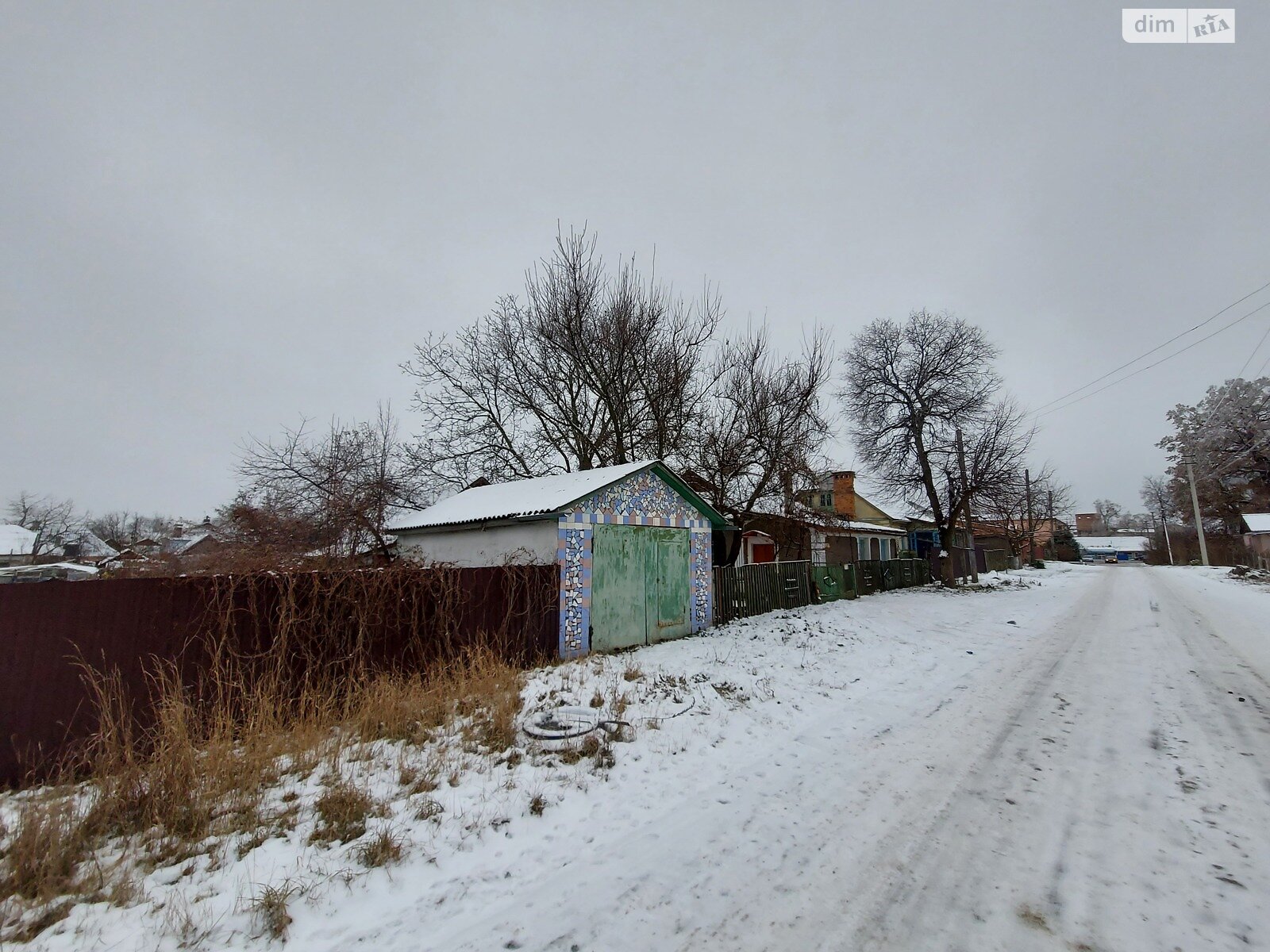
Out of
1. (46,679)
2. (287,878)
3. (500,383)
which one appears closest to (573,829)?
(287,878)

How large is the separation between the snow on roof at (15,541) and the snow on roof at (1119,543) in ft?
395

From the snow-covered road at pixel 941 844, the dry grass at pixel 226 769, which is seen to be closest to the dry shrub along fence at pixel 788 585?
the snow-covered road at pixel 941 844

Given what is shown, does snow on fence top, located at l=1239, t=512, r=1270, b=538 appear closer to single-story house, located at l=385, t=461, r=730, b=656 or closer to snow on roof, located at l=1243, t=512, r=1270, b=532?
snow on roof, located at l=1243, t=512, r=1270, b=532

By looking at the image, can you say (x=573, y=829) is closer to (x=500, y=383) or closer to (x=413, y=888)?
(x=413, y=888)

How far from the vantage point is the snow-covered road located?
258cm

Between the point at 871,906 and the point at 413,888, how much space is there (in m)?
2.48

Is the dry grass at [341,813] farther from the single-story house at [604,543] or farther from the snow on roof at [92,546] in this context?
the snow on roof at [92,546]

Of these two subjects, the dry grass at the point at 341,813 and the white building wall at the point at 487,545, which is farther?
the white building wall at the point at 487,545

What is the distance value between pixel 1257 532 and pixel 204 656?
193 ft

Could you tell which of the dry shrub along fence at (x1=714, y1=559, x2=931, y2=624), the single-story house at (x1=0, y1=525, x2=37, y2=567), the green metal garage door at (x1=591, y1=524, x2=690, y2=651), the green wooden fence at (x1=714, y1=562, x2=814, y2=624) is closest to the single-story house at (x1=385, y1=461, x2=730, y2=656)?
the green metal garage door at (x1=591, y1=524, x2=690, y2=651)

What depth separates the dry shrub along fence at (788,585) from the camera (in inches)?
515

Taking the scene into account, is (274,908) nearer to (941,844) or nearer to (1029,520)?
(941,844)

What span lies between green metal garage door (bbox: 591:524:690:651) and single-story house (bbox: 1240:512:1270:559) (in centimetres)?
4818

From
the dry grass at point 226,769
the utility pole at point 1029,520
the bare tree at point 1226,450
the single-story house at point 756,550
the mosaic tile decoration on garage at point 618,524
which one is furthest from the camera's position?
the utility pole at point 1029,520
